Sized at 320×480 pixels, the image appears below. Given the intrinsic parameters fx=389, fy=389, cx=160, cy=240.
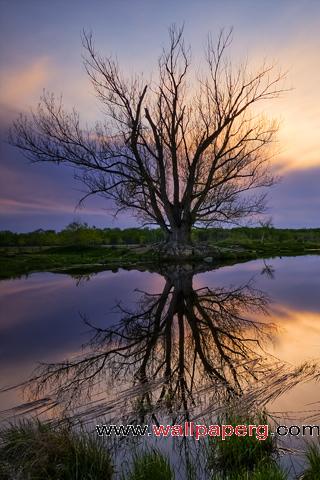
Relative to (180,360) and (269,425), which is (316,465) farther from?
(180,360)

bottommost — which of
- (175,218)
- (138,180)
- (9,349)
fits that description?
(9,349)

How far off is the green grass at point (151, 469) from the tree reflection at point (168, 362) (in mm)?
679

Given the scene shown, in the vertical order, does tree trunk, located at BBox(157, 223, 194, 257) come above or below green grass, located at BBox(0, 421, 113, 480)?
above

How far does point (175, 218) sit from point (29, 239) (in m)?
14.3

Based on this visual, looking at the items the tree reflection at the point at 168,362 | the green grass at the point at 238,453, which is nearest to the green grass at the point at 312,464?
the green grass at the point at 238,453

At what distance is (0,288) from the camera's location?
1216 cm

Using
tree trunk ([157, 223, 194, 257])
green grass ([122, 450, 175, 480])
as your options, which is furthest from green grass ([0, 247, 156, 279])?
green grass ([122, 450, 175, 480])

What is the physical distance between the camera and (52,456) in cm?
252

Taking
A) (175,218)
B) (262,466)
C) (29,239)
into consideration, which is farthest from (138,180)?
(262,466)

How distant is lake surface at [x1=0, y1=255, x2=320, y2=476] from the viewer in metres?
3.38

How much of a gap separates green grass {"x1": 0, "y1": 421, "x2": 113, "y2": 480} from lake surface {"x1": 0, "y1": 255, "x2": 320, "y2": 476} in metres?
0.53

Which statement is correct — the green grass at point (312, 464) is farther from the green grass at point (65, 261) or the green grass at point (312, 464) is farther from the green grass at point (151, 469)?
the green grass at point (65, 261)

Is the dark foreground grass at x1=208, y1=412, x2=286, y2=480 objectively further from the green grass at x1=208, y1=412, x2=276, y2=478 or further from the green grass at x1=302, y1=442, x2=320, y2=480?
the green grass at x1=302, y1=442, x2=320, y2=480

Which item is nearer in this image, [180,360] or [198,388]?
[198,388]
